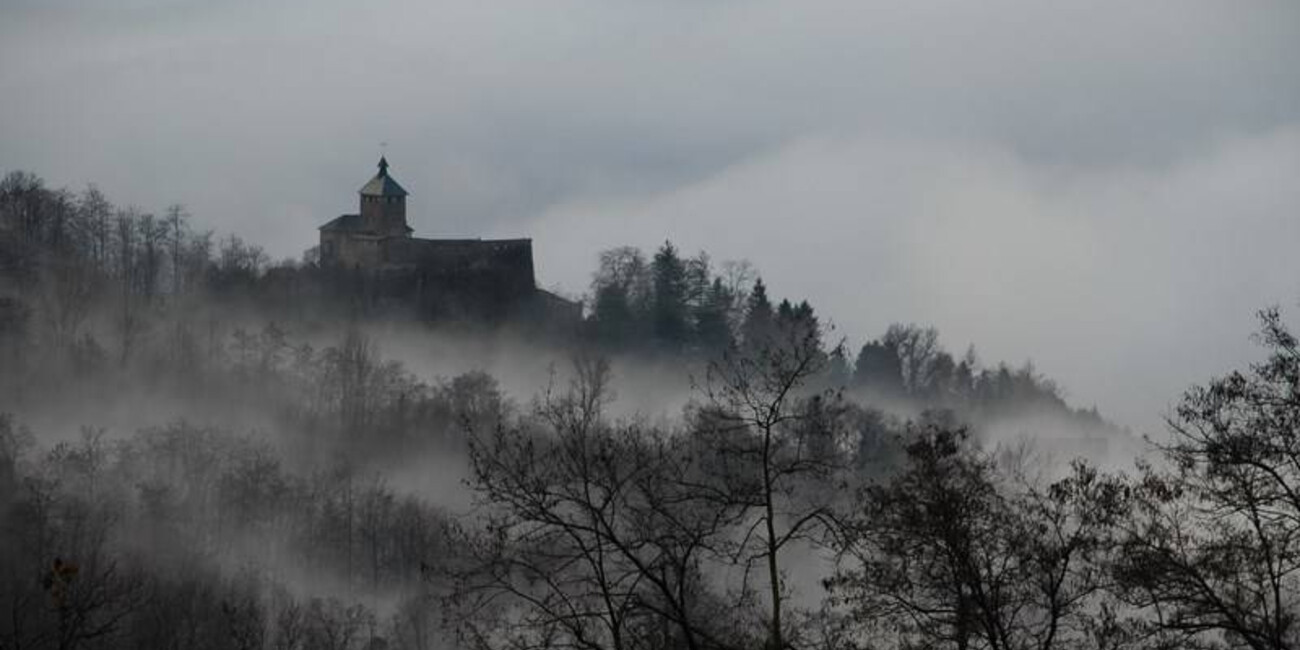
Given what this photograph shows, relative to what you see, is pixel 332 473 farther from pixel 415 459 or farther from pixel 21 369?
pixel 21 369

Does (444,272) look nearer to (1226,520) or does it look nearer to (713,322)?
(713,322)

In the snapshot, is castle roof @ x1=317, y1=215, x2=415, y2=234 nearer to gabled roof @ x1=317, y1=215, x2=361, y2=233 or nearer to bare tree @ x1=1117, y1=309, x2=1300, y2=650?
gabled roof @ x1=317, y1=215, x2=361, y2=233

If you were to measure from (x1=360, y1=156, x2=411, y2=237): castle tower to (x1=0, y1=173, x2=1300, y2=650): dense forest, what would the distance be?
159 inches

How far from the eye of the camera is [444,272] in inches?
4333

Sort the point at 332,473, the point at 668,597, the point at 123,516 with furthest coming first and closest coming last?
the point at 332,473 < the point at 123,516 < the point at 668,597

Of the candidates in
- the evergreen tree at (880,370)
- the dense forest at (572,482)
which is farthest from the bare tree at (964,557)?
the evergreen tree at (880,370)

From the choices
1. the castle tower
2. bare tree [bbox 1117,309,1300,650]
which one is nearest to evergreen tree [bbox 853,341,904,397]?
the castle tower

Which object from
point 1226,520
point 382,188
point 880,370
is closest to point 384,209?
point 382,188

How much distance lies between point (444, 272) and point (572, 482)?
313 ft

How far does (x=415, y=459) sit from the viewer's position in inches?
3659

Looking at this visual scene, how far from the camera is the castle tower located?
111438 millimetres

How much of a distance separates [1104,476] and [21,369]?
3462 inches

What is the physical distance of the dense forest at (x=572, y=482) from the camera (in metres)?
15.8

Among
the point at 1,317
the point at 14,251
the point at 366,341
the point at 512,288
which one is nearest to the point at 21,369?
the point at 1,317
